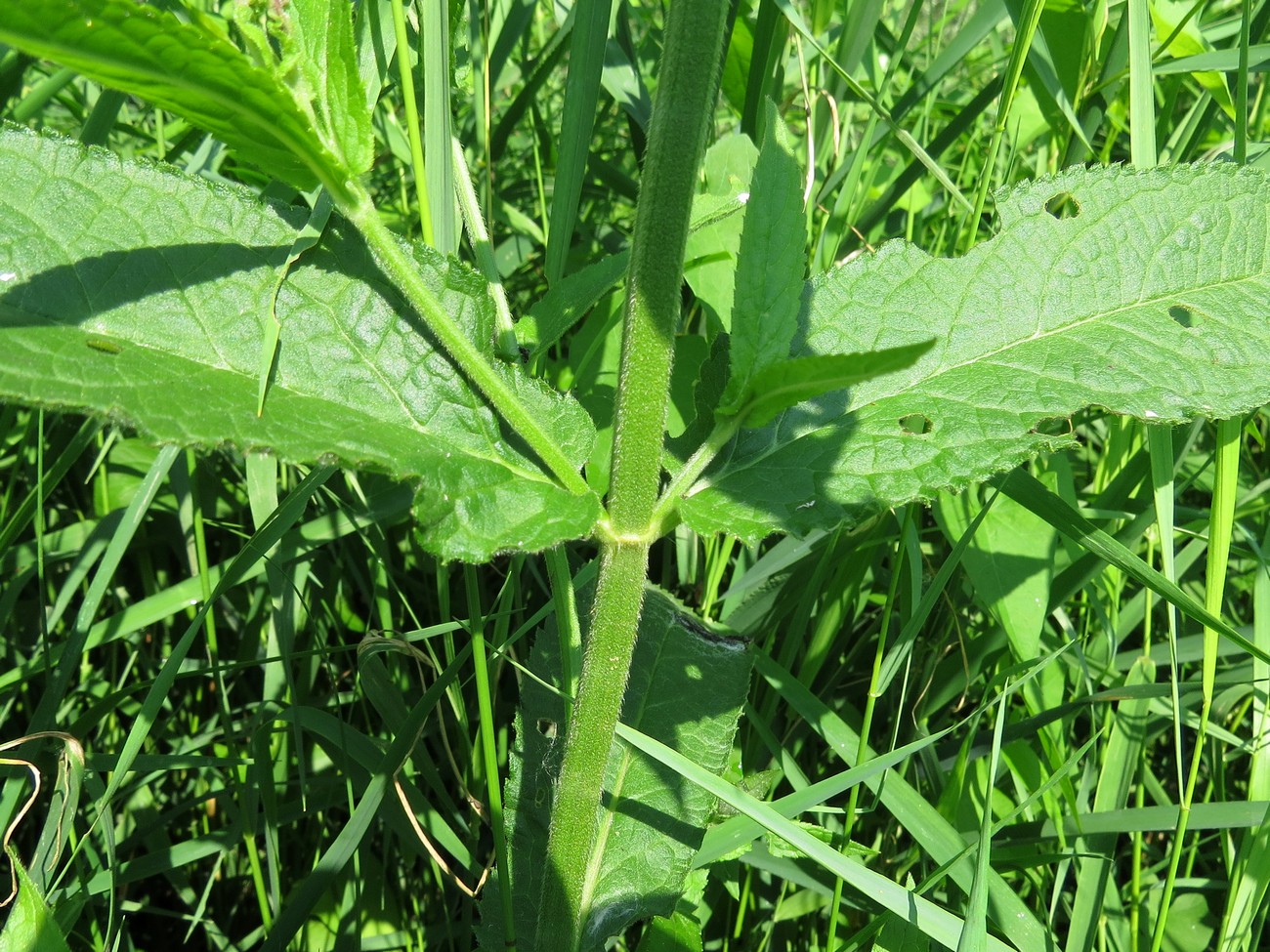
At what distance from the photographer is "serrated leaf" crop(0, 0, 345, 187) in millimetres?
781

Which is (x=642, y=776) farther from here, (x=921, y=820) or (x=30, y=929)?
(x=30, y=929)

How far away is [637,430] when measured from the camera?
3.65 feet

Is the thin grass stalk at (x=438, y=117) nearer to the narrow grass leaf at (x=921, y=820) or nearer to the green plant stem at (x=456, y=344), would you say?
the green plant stem at (x=456, y=344)

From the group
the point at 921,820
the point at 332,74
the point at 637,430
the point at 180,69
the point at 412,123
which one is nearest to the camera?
the point at 180,69

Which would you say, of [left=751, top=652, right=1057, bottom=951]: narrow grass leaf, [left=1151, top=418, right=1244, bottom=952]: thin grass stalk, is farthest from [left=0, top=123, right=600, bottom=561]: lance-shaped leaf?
[left=1151, top=418, right=1244, bottom=952]: thin grass stalk

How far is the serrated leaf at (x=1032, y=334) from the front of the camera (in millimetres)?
1239

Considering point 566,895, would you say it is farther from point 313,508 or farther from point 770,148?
point 313,508

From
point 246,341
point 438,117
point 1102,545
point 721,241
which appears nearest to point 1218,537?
point 1102,545

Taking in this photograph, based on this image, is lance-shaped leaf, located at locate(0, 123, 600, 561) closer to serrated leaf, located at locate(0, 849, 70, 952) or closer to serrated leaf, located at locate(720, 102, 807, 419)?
serrated leaf, located at locate(720, 102, 807, 419)

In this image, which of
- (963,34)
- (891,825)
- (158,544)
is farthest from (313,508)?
(963,34)

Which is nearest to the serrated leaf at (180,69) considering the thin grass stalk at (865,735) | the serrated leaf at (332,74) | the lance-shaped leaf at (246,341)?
the serrated leaf at (332,74)

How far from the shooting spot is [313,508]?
6.55 feet

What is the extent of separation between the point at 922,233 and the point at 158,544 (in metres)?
1.61

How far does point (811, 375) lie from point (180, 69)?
562 millimetres
